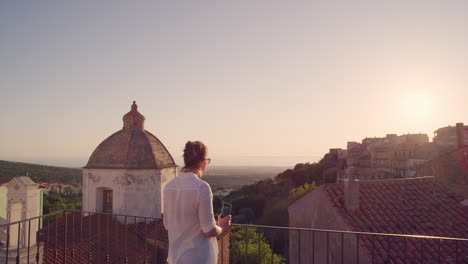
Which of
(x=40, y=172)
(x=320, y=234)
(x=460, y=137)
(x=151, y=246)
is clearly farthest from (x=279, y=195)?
(x=40, y=172)

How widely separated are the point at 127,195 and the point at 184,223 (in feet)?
45.8

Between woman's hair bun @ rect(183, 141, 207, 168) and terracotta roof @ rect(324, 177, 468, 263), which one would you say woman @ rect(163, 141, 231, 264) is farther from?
terracotta roof @ rect(324, 177, 468, 263)

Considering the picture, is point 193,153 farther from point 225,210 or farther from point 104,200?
point 104,200

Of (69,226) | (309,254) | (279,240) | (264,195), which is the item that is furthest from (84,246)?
(264,195)

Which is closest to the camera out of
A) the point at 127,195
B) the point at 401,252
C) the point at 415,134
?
the point at 401,252

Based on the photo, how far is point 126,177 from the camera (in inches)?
613

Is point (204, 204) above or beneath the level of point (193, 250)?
above

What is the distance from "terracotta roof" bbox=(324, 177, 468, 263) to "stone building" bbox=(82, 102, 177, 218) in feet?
28.3

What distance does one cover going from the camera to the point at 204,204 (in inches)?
97.7

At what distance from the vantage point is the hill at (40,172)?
155 ft

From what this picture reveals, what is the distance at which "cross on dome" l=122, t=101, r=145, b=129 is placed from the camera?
17734 mm

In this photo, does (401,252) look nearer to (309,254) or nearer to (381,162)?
(309,254)

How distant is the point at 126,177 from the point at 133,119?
3706mm

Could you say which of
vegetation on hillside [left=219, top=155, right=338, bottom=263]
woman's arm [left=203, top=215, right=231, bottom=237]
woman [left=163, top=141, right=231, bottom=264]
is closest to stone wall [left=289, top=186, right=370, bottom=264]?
woman's arm [left=203, top=215, right=231, bottom=237]
